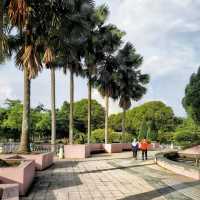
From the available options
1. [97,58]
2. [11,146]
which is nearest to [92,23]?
[97,58]

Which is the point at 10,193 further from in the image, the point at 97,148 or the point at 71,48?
the point at 97,148

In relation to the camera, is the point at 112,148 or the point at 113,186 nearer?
the point at 113,186

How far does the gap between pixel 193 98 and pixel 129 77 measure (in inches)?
273

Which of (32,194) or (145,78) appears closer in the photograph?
(32,194)

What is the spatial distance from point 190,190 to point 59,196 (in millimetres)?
4557

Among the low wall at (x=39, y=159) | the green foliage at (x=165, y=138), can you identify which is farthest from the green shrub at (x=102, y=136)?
the low wall at (x=39, y=159)

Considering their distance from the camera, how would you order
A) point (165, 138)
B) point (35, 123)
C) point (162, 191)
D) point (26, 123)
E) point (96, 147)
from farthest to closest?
point (165, 138) → point (35, 123) → point (96, 147) → point (26, 123) → point (162, 191)

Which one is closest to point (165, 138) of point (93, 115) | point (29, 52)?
point (93, 115)

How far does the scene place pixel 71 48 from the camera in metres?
30.9

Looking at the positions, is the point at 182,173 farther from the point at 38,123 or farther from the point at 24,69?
the point at 38,123

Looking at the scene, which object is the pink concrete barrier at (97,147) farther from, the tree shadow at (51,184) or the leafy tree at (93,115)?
the leafy tree at (93,115)

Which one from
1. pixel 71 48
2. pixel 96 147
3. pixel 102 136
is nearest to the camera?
pixel 71 48

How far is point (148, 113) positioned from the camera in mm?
93188

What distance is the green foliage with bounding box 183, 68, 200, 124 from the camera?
140 ft
